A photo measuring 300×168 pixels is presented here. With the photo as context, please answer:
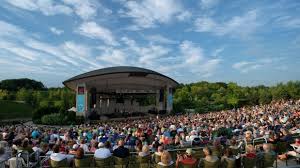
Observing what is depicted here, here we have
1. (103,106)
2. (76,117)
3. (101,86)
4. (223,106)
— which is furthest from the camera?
(223,106)

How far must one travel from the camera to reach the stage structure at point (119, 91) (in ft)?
108

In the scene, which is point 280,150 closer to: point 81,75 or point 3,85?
point 81,75

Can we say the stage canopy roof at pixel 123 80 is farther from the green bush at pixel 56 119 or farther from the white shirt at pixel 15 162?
the white shirt at pixel 15 162

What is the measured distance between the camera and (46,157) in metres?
6.31

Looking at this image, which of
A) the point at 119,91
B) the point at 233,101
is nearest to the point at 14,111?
the point at 119,91

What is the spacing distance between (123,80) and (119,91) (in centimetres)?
220

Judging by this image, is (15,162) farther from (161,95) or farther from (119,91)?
(161,95)

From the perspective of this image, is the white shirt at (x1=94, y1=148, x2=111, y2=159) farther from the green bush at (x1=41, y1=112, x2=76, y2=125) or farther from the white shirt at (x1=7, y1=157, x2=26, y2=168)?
the green bush at (x1=41, y1=112, x2=76, y2=125)

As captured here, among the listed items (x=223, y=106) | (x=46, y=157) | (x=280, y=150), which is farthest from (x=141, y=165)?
(x=223, y=106)

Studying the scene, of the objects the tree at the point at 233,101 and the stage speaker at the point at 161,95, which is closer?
the stage speaker at the point at 161,95

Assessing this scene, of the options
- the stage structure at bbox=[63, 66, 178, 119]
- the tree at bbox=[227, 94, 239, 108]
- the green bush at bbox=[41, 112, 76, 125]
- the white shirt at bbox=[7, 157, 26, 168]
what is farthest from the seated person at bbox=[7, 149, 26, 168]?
the tree at bbox=[227, 94, 239, 108]

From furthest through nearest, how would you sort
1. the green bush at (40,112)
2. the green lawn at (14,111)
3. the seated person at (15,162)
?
the green lawn at (14,111)
the green bush at (40,112)
the seated person at (15,162)

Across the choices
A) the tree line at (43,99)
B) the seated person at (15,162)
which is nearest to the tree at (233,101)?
the tree line at (43,99)

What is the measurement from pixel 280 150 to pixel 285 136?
→ 72cm
